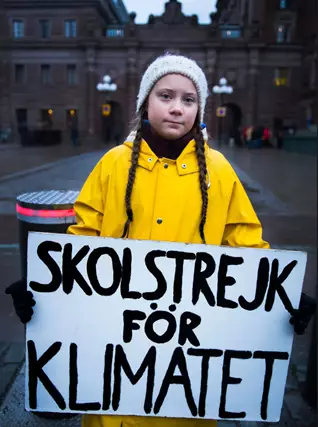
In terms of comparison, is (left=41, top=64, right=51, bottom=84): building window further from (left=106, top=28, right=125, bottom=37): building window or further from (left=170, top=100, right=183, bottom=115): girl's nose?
(left=170, top=100, right=183, bottom=115): girl's nose

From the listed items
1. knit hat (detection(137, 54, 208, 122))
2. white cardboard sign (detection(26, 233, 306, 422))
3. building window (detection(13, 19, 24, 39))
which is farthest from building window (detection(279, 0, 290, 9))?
white cardboard sign (detection(26, 233, 306, 422))

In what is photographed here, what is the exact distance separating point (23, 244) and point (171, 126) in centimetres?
196

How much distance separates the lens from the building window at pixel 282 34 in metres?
48.4

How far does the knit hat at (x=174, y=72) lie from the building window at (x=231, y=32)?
48.9m

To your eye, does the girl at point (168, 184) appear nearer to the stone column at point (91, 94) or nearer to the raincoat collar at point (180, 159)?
the raincoat collar at point (180, 159)

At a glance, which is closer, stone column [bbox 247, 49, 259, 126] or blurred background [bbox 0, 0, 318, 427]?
blurred background [bbox 0, 0, 318, 427]

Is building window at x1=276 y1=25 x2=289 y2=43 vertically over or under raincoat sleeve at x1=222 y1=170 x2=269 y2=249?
over

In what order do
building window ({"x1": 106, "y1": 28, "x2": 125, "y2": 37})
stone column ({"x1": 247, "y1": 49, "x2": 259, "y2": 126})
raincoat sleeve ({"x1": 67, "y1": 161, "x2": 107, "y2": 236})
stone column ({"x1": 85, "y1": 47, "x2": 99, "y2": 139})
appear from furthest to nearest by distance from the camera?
1. stone column ({"x1": 247, "y1": 49, "x2": 259, "y2": 126})
2. building window ({"x1": 106, "y1": 28, "x2": 125, "y2": 37})
3. stone column ({"x1": 85, "y1": 47, "x2": 99, "y2": 139})
4. raincoat sleeve ({"x1": 67, "y1": 161, "x2": 107, "y2": 236})

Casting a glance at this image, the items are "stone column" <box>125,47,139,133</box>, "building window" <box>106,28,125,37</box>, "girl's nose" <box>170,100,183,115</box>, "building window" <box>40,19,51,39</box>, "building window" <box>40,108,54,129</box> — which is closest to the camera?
"girl's nose" <box>170,100,183,115</box>

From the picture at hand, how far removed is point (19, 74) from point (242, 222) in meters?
47.9

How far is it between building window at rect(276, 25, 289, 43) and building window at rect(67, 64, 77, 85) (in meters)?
21.2

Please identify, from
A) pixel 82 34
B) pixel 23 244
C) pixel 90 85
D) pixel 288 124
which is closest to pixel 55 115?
pixel 90 85

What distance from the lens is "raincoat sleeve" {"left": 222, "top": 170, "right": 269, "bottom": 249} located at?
1.97 meters

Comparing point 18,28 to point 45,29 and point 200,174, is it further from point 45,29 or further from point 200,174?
point 200,174
